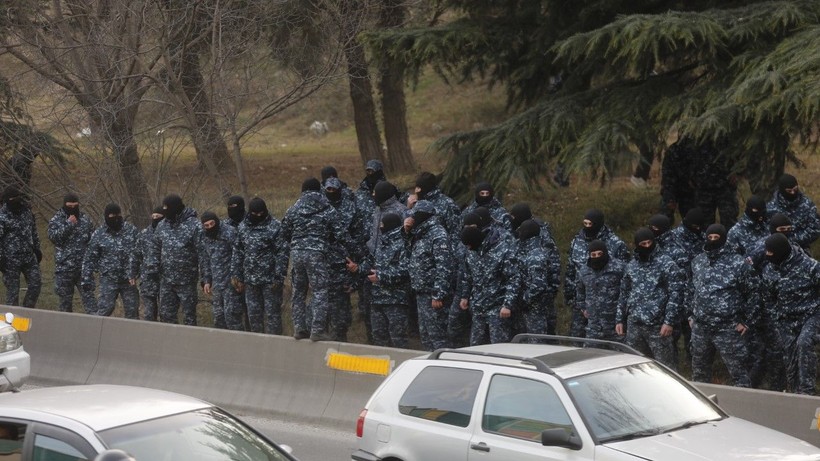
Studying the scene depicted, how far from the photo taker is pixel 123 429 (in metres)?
5.67

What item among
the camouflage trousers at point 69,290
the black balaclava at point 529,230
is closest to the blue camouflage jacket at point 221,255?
the camouflage trousers at point 69,290

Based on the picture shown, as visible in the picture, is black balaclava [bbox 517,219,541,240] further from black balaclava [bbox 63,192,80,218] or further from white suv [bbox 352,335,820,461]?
black balaclava [bbox 63,192,80,218]

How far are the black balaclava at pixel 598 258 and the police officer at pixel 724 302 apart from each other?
1.11 metres

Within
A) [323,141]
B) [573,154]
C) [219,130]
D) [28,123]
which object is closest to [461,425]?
[573,154]

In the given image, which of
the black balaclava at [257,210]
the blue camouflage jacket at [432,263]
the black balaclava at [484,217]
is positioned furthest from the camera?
the black balaclava at [257,210]

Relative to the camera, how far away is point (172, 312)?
1435 cm

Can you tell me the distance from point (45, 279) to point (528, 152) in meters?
10.8

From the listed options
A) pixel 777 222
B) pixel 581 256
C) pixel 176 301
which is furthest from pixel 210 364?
pixel 777 222

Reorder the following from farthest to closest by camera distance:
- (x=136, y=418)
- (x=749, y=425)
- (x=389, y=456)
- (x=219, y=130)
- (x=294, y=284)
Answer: (x=219, y=130) < (x=294, y=284) < (x=389, y=456) < (x=749, y=425) < (x=136, y=418)

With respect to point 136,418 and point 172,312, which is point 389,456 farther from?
point 172,312

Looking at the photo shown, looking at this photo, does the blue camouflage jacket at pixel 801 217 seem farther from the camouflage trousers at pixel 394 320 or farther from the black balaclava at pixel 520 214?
the camouflage trousers at pixel 394 320

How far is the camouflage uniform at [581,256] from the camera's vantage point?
1159 cm

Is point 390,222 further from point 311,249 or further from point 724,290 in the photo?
point 724,290

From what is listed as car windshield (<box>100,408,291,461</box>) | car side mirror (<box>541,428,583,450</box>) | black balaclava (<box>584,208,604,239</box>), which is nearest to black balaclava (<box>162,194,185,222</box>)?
black balaclava (<box>584,208,604,239</box>)
